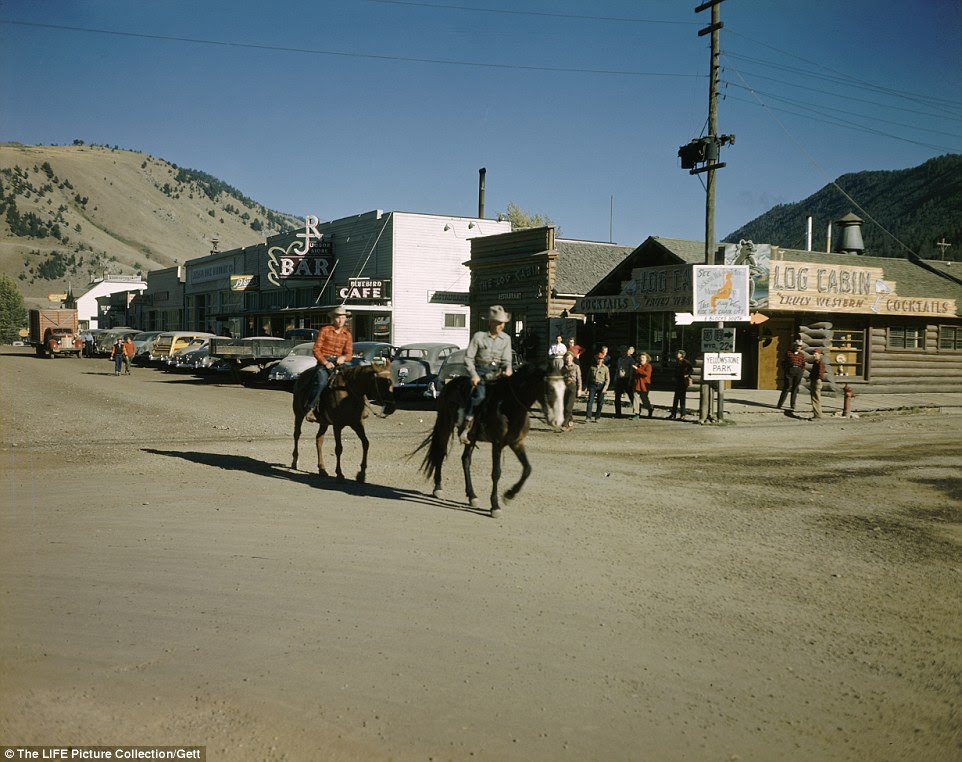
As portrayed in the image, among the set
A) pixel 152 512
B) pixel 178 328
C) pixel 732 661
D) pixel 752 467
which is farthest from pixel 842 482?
pixel 178 328

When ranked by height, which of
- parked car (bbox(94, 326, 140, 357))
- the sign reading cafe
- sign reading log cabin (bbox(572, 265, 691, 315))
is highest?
the sign reading cafe

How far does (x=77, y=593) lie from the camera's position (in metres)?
6.07

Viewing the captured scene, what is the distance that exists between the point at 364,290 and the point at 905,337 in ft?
77.5

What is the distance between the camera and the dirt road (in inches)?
165

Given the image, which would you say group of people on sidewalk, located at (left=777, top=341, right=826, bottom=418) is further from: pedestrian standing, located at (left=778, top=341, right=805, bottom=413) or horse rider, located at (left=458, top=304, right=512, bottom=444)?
horse rider, located at (left=458, top=304, right=512, bottom=444)

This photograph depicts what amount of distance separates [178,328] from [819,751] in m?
76.8

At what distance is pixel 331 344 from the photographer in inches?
458

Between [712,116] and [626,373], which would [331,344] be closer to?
[626,373]

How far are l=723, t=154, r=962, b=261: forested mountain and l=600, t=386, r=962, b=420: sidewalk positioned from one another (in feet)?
171

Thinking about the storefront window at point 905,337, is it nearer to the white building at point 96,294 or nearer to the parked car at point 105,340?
the parked car at point 105,340

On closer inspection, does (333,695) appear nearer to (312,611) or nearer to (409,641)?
(409,641)

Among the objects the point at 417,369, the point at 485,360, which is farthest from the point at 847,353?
the point at 485,360

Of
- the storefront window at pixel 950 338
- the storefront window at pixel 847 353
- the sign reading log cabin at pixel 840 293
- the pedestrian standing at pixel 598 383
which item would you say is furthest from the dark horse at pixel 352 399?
the storefront window at pixel 950 338

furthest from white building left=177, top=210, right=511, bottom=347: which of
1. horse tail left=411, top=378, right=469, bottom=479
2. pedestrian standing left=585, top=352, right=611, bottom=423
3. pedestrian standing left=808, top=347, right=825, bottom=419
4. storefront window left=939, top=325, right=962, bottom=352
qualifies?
horse tail left=411, top=378, right=469, bottom=479
